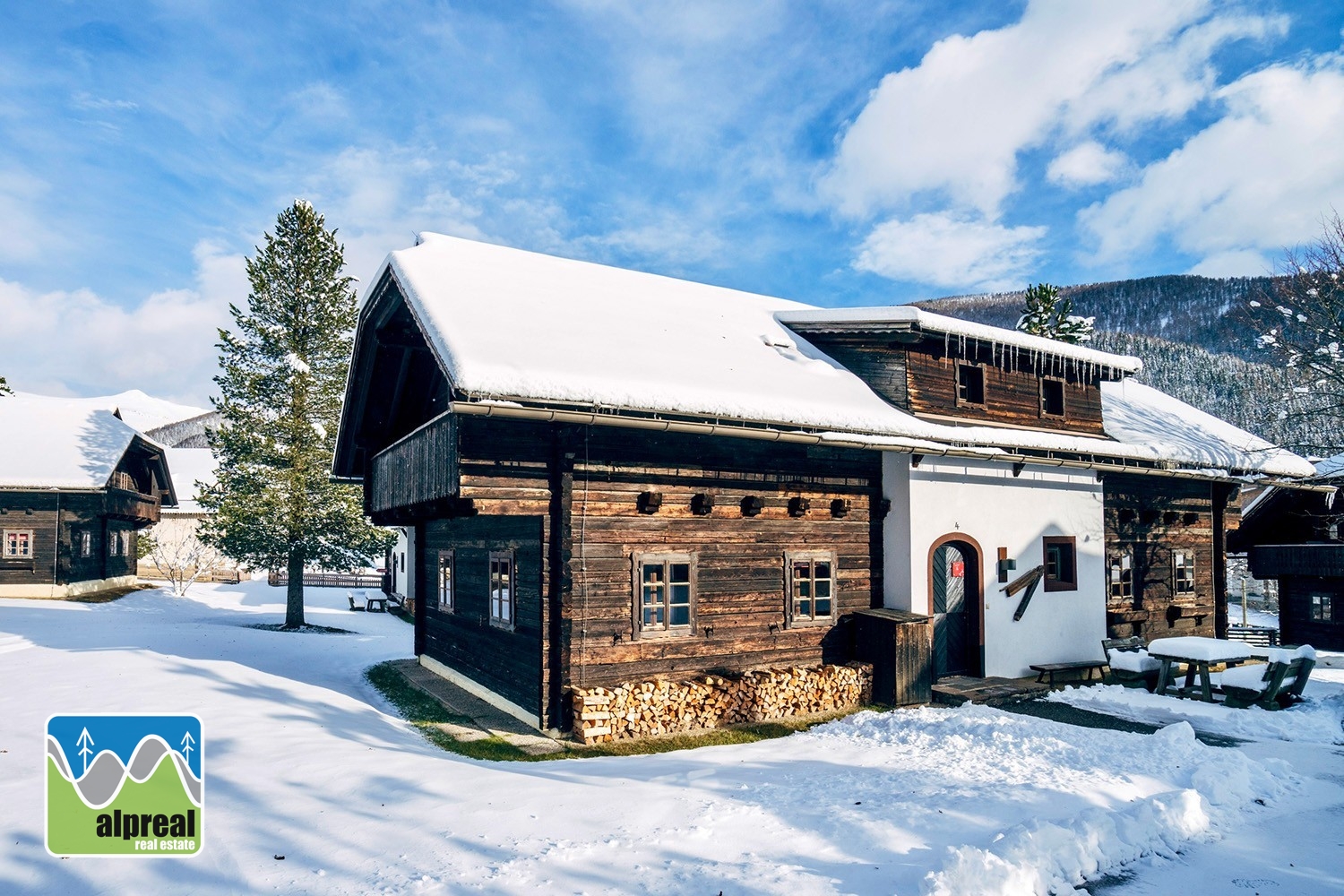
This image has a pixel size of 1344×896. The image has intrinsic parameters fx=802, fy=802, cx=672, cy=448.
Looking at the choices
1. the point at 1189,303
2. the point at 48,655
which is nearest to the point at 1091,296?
the point at 1189,303

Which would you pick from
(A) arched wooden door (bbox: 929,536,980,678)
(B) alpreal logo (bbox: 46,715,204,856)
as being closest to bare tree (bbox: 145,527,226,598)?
(B) alpreal logo (bbox: 46,715,204,856)

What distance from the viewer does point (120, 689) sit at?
12.6 meters

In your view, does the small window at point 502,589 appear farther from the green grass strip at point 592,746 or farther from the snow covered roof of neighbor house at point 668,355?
the snow covered roof of neighbor house at point 668,355

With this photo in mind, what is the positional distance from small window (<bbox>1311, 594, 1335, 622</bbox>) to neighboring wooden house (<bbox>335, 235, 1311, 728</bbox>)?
369 inches

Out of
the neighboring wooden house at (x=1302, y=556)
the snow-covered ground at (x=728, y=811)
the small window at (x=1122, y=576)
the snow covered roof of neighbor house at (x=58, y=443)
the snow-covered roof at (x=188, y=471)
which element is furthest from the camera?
the snow-covered roof at (x=188, y=471)

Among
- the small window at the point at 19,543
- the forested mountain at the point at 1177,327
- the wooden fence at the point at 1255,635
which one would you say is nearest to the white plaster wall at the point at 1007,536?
the wooden fence at the point at 1255,635

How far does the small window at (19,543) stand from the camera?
30141 millimetres

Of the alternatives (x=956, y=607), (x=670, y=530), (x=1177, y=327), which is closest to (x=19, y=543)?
(x=670, y=530)

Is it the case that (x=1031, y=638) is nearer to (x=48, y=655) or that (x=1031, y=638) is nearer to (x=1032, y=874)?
(x=1032, y=874)

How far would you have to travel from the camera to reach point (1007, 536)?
50.1ft

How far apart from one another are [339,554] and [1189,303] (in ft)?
533

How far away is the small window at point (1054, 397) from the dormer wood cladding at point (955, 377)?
11 cm

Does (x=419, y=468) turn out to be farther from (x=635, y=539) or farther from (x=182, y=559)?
(x=182, y=559)

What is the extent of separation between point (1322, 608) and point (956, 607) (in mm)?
18601
